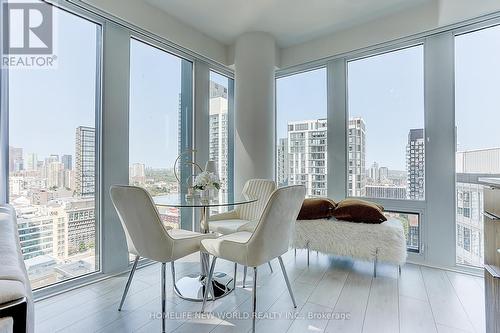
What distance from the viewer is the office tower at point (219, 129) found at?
12.4 feet

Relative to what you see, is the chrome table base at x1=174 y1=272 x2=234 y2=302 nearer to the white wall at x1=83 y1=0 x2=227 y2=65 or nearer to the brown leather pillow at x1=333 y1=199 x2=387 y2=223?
the brown leather pillow at x1=333 y1=199 x2=387 y2=223

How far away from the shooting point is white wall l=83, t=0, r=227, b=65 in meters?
2.50

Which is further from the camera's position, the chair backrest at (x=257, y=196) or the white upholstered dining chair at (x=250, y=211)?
the chair backrest at (x=257, y=196)

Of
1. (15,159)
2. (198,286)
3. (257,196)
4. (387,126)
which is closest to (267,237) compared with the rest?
(198,286)

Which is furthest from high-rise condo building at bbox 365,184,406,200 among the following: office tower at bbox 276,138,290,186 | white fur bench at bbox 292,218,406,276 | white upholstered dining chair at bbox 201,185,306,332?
white upholstered dining chair at bbox 201,185,306,332

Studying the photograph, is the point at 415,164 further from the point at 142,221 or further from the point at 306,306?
the point at 142,221

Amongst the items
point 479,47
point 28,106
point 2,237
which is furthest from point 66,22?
point 479,47

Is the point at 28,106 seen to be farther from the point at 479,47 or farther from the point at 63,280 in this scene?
the point at 479,47

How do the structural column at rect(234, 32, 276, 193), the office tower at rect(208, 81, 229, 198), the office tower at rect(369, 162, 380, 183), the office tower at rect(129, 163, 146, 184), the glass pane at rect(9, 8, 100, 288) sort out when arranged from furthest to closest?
the office tower at rect(208, 81, 229, 198) < the structural column at rect(234, 32, 276, 193) < the office tower at rect(369, 162, 380, 183) < the office tower at rect(129, 163, 146, 184) < the glass pane at rect(9, 8, 100, 288)

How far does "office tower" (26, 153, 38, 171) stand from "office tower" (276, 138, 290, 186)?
2.91 meters

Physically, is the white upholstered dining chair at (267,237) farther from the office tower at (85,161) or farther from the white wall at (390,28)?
the white wall at (390,28)

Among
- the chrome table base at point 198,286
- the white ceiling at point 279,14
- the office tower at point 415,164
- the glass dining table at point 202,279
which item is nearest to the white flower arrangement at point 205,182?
the glass dining table at point 202,279

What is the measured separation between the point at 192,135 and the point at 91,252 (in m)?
1.75

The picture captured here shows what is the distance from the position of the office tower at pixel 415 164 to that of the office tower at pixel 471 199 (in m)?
0.32
